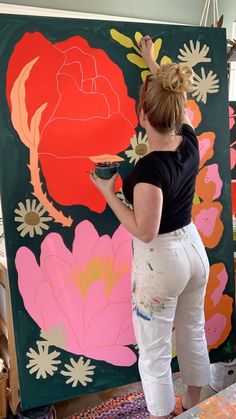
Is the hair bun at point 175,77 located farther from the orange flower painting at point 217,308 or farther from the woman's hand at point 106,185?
the orange flower painting at point 217,308

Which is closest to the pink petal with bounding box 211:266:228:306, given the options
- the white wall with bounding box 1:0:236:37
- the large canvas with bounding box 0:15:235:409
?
the large canvas with bounding box 0:15:235:409

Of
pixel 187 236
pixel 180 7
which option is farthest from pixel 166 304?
pixel 180 7

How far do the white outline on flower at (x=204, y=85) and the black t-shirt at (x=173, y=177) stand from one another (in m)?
0.27

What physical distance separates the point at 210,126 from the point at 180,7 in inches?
59.9

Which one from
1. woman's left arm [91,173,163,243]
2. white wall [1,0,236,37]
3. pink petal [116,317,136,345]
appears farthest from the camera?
white wall [1,0,236,37]

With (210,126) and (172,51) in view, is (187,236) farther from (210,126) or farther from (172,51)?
(172,51)

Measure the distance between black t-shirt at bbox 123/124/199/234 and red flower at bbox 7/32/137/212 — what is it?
215 millimetres

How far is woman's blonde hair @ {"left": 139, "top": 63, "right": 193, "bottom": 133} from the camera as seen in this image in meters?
1.39

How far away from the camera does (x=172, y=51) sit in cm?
174

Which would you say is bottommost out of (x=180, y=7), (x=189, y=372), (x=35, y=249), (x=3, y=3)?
(x=189, y=372)

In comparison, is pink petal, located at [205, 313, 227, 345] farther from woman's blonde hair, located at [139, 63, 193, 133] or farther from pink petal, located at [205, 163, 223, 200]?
woman's blonde hair, located at [139, 63, 193, 133]

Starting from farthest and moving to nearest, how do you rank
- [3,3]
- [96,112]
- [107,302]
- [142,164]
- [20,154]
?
[3,3] < [107,302] < [96,112] < [20,154] < [142,164]

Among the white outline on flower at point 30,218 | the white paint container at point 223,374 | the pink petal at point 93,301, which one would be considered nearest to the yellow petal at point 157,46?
the white outline on flower at point 30,218

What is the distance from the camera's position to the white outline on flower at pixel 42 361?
1697mm
